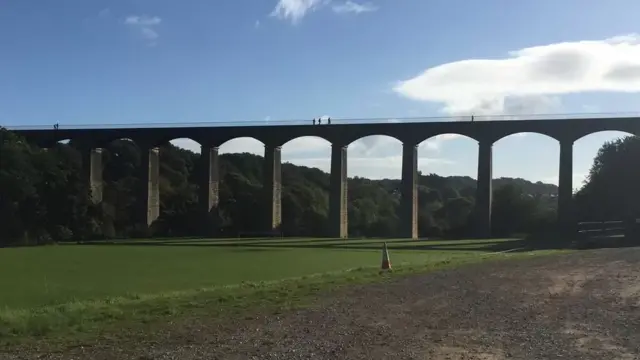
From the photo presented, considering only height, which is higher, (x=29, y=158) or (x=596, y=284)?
(x=29, y=158)

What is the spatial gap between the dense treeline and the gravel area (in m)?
35.8

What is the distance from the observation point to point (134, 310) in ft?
33.0

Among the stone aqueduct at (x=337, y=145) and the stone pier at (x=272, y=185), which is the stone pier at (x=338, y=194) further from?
the stone pier at (x=272, y=185)

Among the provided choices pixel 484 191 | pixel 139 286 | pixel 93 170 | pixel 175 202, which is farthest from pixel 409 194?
pixel 139 286

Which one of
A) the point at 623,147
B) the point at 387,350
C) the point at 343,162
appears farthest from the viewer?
the point at 343,162

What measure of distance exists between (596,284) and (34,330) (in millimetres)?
8931

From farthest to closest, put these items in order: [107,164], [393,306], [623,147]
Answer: [107,164], [623,147], [393,306]

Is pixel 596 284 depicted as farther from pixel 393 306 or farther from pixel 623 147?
pixel 623 147

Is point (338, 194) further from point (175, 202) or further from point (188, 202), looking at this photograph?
point (175, 202)

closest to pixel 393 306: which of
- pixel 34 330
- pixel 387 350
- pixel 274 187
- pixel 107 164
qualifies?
pixel 387 350

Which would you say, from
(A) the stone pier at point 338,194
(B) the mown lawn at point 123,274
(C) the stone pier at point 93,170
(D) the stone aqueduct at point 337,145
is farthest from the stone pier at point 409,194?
(B) the mown lawn at point 123,274

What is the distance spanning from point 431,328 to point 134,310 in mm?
4361

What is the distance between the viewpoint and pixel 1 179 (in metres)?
42.3

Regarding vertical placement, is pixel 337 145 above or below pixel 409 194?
above
